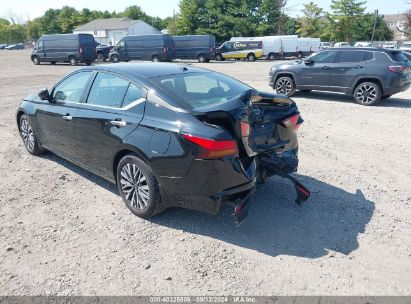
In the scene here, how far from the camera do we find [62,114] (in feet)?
15.1

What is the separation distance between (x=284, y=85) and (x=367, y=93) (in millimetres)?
2701

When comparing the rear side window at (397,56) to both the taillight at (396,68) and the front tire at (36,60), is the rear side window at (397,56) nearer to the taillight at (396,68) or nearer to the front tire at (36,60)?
the taillight at (396,68)

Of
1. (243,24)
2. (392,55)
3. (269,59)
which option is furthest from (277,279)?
(243,24)

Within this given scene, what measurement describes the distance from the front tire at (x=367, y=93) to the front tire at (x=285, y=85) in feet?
6.88

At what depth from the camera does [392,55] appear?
10.1 meters

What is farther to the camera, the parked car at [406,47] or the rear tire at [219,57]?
the rear tire at [219,57]

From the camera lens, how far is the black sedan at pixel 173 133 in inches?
127

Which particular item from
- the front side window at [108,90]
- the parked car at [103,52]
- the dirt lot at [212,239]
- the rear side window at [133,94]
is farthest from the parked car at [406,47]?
the rear side window at [133,94]

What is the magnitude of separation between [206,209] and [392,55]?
9.30 m

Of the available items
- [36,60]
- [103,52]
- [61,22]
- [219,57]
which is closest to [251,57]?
[219,57]

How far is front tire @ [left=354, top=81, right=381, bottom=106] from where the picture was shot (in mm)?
10156

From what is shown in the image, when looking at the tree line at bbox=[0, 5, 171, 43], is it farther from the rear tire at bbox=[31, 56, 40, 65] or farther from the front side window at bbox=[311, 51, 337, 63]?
the front side window at bbox=[311, 51, 337, 63]

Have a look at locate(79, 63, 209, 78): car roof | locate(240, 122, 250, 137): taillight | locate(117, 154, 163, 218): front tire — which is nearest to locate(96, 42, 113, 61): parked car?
locate(79, 63, 209, 78): car roof

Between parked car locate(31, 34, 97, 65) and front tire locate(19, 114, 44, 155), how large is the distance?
22501 mm
